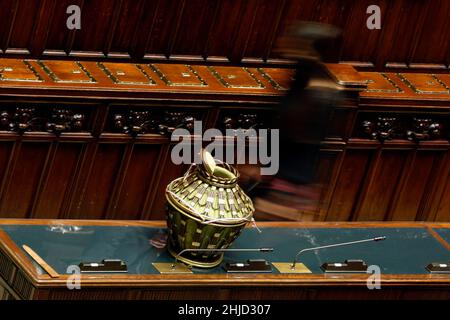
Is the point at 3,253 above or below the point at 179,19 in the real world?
below

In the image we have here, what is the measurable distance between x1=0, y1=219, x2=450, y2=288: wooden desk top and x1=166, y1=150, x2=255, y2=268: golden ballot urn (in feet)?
0.30

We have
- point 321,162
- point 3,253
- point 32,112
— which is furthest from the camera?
point 321,162

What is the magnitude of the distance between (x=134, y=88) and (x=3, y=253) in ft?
4.80

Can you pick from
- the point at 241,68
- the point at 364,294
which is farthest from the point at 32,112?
the point at 364,294

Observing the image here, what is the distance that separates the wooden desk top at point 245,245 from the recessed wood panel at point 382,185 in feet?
2.79

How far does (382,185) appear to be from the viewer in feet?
35.9

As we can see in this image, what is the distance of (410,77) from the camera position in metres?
11.1

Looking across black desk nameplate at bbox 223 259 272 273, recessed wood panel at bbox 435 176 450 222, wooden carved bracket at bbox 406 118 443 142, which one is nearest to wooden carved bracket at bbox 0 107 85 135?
black desk nameplate at bbox 223 259 272 273

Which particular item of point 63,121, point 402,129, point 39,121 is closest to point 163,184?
point 63,121

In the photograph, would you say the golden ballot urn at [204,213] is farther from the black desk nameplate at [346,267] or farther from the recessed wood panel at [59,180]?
the recessed wood panel at [59,180]

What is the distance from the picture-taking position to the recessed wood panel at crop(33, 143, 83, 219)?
10.1 meters

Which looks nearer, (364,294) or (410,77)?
(364,294)

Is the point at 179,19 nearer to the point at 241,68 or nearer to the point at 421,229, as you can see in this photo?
the point at 241,68

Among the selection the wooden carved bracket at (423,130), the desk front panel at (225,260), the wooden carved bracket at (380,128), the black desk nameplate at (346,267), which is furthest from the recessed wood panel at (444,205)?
the black desk nameplate at (346,267)
